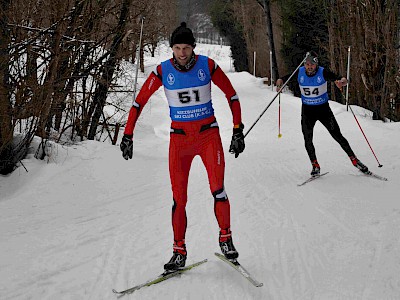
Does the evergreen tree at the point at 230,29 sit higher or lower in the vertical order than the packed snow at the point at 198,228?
higher

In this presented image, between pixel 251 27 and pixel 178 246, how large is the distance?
30.2 metres

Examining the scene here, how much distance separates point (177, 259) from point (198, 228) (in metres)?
1.27

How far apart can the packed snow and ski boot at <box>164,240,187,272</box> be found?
10cm

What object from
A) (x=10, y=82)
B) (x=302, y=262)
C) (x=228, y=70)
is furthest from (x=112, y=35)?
(x=228, y=70)

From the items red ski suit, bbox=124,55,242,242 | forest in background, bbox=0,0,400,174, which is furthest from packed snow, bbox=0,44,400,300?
forest in background, bbox=0,0,400,174

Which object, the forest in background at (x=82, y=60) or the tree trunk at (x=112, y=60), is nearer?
the forest in background at (x=82, y=60)

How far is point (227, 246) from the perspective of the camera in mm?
3793

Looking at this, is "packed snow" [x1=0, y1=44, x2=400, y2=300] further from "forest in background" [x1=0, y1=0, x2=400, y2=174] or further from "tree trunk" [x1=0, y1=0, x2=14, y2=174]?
"forest in background" [x1=0, y1=0, x2=400, y2=174]

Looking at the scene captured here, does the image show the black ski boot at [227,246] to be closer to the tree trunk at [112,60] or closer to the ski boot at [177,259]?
the ski boot at [177,259]

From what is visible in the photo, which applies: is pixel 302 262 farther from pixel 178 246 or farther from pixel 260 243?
pixel 178 246

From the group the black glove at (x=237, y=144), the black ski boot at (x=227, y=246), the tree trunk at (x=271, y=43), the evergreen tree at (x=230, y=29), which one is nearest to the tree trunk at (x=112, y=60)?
the black glove at (x=237, y=144)

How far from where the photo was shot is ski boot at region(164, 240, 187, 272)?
3773mm

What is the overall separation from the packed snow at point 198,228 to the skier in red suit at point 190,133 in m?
0.44

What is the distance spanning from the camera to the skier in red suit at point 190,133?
3.81 metres
